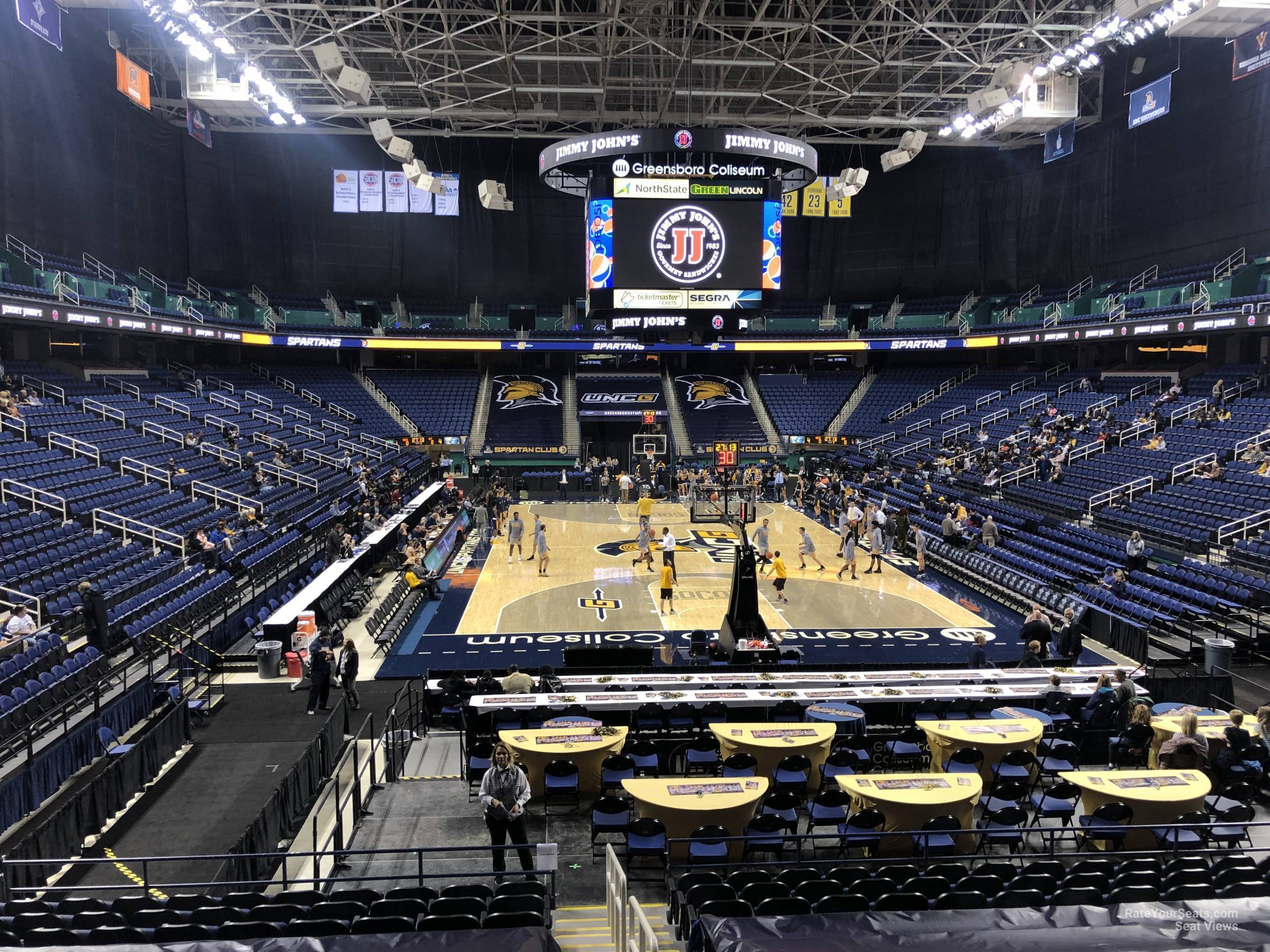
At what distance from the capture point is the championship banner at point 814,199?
136 ft

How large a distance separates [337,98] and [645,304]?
820 inches

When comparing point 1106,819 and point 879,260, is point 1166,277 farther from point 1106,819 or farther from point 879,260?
point 1106,819

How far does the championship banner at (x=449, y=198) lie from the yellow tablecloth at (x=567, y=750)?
1499 inches

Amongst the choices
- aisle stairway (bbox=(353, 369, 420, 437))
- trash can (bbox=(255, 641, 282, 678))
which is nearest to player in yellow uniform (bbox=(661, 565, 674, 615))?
trash can (bbox=(255, 641, 282, 678))

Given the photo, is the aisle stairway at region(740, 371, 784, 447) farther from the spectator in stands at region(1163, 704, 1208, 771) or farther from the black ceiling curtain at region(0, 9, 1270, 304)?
Answer: the spectator in stands at region(1163, 704, 1208, 771)

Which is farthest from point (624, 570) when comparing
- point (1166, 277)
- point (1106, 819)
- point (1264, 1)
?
point (1166, 277)

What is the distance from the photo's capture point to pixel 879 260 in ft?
158

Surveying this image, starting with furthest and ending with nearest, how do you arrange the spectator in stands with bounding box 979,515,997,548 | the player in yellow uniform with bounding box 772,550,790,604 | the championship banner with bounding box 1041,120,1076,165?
the championship banner with bounding box 1041,120,1076,165
the spectator in stands with bounding box 979,515,997,548
the player in yellow uniform with bounding box 772,550,790,604

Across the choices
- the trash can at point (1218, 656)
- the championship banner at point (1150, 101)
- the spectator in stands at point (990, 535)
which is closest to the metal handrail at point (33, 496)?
the trash can at point (1218, 656)

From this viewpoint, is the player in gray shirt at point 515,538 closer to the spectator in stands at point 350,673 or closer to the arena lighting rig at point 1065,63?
the spectator in stands at point 350,673

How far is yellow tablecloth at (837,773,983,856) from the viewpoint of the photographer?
26.6ft

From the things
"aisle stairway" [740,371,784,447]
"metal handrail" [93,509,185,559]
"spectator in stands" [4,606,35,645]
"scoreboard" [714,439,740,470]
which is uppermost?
"aisle stairway" [740,371,784,447]

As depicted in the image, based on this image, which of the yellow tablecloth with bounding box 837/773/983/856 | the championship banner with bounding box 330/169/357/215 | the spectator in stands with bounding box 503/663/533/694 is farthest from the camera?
the championship banner with bounding box 330/169/357/215

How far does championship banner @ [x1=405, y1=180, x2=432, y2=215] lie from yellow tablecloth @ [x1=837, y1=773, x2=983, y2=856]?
41.3 meters
